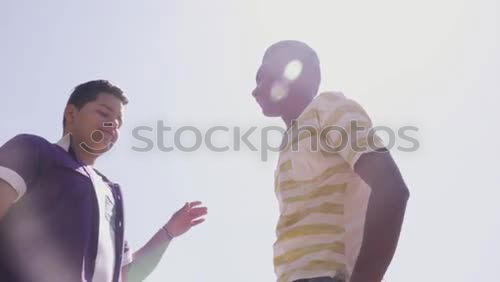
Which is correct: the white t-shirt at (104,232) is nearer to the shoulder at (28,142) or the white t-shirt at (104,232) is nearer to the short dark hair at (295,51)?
the shoulder at (28,142)

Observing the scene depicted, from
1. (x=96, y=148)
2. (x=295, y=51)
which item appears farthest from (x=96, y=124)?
(x=295, y=51)

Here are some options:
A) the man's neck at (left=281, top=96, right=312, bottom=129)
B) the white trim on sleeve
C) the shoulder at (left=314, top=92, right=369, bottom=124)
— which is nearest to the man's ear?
the white trim on sleeve

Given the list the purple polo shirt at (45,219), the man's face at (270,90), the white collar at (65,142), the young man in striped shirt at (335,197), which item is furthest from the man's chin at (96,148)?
the young man in striped shirt at (335,197)

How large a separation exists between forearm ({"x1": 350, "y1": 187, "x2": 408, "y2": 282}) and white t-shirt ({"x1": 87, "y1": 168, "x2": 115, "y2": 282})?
2219 mm

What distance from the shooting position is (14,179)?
398cm

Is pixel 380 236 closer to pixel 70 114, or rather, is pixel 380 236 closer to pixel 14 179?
pixel 14 179

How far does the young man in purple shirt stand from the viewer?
397 centimetres

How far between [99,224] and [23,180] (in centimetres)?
64

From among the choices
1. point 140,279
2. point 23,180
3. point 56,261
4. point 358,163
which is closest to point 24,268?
point 56,261

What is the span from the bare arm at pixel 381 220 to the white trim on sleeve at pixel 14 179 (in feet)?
7.86

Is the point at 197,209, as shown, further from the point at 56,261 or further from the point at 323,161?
the point at 323,161

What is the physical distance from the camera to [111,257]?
448 centimetres

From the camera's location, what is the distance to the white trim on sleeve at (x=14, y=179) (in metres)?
3.95

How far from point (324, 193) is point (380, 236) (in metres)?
0.67
